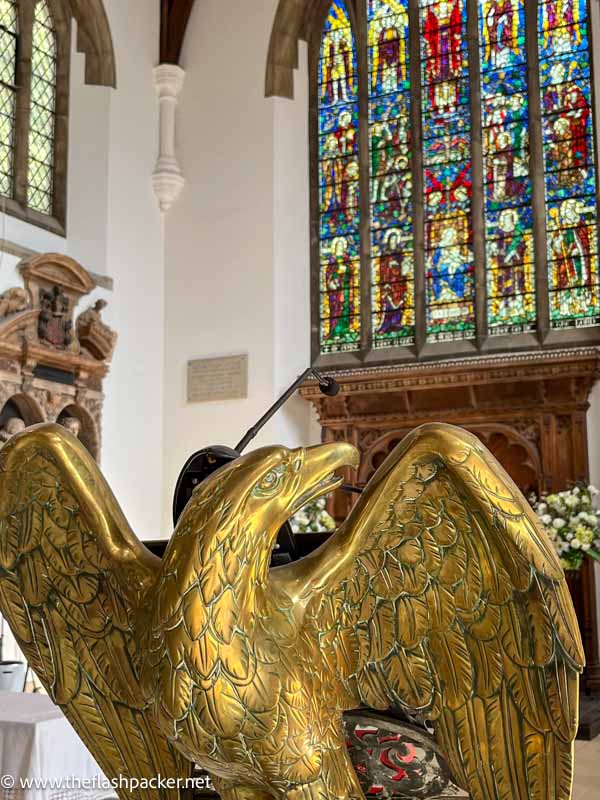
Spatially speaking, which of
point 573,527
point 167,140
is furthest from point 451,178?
point 573,527

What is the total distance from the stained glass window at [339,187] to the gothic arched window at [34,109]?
256 cm

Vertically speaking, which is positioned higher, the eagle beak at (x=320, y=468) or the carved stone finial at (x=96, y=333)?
the carved stone finial at (x=96, y=333)

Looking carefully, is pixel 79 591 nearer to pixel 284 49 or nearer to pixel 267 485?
pixel 267 485

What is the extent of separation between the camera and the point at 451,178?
9078 mm

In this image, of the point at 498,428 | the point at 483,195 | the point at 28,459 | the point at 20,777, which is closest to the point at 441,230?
the point at 483,195

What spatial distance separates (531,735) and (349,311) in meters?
7.98

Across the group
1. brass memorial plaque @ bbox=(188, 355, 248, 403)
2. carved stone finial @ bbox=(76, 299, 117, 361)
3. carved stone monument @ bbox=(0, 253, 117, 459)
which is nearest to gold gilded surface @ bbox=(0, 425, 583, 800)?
carved stone monument @ bbox=(0, 253, 117, 459)

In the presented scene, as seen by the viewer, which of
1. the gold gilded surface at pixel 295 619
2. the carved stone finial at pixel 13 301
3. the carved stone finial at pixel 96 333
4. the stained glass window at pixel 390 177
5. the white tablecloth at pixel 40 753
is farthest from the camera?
the stained glass window at pixel 390 177

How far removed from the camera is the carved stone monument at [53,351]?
7715 mm

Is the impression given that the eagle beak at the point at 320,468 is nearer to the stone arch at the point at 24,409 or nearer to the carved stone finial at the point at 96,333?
the stone arch at the point at 24,409

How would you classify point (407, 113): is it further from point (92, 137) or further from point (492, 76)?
point (92, 137)

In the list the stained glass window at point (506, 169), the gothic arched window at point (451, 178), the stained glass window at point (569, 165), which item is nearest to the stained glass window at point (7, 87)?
the gothic arched window at point (451, 178)

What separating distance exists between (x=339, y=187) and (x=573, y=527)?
4608 mm

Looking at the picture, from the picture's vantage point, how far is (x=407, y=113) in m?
9.34
